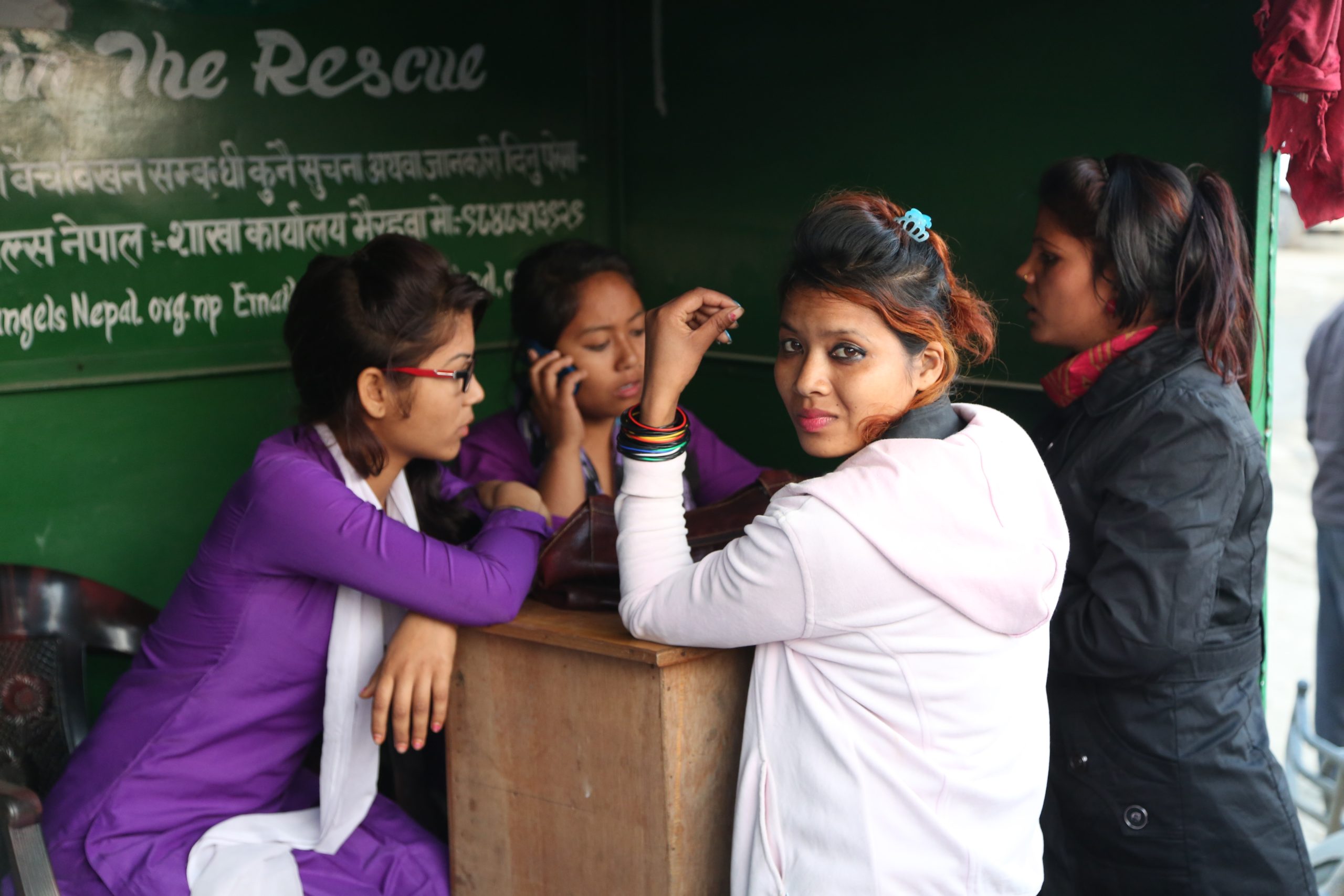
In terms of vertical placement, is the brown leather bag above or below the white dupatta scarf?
above

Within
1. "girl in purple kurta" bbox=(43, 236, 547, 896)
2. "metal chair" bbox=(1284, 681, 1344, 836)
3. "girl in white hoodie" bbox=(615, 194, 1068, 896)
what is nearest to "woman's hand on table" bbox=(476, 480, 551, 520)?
"girl in purple kurta" bbox=(43, 236, 547, 896)

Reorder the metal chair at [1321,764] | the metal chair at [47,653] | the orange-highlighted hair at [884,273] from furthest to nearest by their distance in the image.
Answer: the metal chair at [1321,764], the metal chair at [47,653], the orange-highlighted hair at [884,273]

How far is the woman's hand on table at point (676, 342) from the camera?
1.85 meters

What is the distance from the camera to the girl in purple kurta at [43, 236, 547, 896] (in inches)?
81.2

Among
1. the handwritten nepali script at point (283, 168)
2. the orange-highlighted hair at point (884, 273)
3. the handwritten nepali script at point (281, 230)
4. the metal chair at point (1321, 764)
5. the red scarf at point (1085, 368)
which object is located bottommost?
the metal chair at point (1321, 764)

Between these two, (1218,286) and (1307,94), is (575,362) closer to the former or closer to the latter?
(1218,286)

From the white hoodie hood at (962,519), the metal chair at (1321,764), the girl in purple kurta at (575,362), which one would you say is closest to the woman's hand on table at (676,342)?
the white hoodie hood at (962,519)

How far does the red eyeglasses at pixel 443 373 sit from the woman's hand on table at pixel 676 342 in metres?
0.53

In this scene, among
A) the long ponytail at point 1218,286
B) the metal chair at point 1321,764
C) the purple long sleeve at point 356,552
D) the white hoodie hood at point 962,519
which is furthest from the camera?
the metal chair at point 1321,764

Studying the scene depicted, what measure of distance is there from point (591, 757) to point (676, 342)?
689 mm

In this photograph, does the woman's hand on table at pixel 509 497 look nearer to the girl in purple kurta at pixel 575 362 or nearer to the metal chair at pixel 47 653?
the girl in purple kurta at pixel 575 362

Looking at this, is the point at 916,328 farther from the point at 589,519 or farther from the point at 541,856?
the point at 541,856

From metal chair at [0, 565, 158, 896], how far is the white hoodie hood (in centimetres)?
187

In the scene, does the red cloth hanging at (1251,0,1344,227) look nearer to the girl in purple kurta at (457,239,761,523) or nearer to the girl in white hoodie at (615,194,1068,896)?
the girl in white hoodie at (615,194,1068,896)
